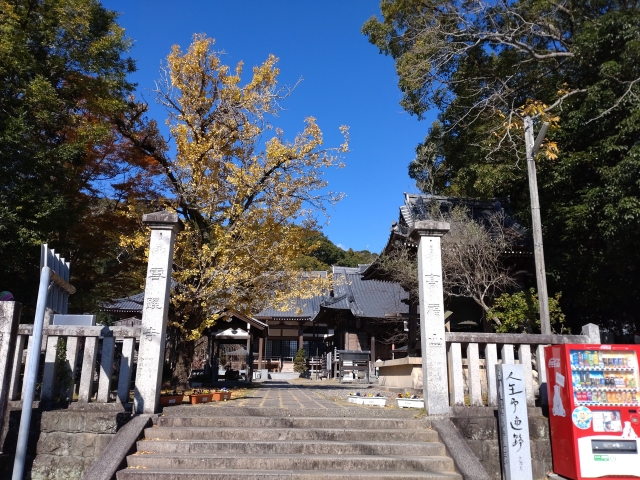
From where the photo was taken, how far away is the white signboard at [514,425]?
5297 mm

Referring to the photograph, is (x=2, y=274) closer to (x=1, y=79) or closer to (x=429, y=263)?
(x=1, y=79)

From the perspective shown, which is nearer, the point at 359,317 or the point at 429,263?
the point at 429,263

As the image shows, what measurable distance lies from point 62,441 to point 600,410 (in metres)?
6.28

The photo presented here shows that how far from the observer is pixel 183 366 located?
1020cm

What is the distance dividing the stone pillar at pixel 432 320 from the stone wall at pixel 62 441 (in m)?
4.00

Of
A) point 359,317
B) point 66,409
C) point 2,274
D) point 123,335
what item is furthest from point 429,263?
point 359,317

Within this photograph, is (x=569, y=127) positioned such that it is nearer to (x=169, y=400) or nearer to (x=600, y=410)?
(x=600, y=410)

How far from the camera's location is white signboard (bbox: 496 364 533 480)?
5.30 metres

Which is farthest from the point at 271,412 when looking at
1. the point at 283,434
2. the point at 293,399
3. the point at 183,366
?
the point at 183,366

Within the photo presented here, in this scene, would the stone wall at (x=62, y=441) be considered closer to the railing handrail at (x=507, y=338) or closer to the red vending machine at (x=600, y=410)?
the railing handrail at (x=507, y=338)

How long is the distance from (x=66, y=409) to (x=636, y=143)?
456 inches

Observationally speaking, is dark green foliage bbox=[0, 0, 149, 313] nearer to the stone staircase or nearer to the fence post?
the stone staircase

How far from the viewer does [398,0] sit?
55.2 ft

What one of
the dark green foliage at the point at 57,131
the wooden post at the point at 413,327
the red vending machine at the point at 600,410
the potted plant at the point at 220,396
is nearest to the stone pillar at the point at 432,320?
the red vending machine at the point at 600,410
